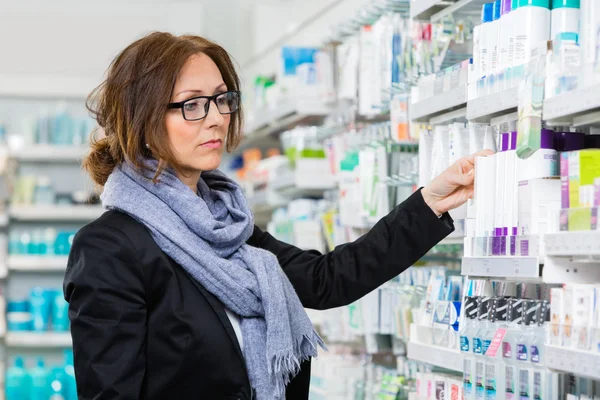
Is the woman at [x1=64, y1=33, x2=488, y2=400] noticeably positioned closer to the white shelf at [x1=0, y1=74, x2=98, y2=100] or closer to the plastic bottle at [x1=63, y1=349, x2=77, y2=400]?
the plastic bottle at [x1=63, y1=349, x2=77, y2=400]

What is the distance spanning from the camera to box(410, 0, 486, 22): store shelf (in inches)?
115

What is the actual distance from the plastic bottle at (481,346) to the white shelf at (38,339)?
589 centimetres

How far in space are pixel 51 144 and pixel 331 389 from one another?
4720mm

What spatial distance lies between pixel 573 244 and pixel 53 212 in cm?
674

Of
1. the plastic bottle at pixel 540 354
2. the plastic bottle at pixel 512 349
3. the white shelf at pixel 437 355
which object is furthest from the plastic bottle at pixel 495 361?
the white shelf at pixel 437 355

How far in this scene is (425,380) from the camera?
3.07 m

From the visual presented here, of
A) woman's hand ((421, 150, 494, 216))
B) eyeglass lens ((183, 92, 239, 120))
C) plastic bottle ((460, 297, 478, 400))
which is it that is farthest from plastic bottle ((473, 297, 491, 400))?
eyeglass lens ((183, 92, 239, 120))

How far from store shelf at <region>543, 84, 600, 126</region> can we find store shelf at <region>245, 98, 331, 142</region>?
3161mm

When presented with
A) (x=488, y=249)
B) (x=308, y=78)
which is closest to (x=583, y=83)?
(x=488, y=249)

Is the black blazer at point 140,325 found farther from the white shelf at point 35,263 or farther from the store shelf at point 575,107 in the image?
the white shelf at point 35,263

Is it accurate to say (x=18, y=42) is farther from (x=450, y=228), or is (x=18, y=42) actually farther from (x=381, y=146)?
(x=450, y=228)

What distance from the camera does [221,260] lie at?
242 cm

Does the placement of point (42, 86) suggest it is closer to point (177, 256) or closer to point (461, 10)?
point (461, 10)

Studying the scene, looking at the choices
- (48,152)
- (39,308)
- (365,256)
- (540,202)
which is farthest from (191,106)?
(48,152)
